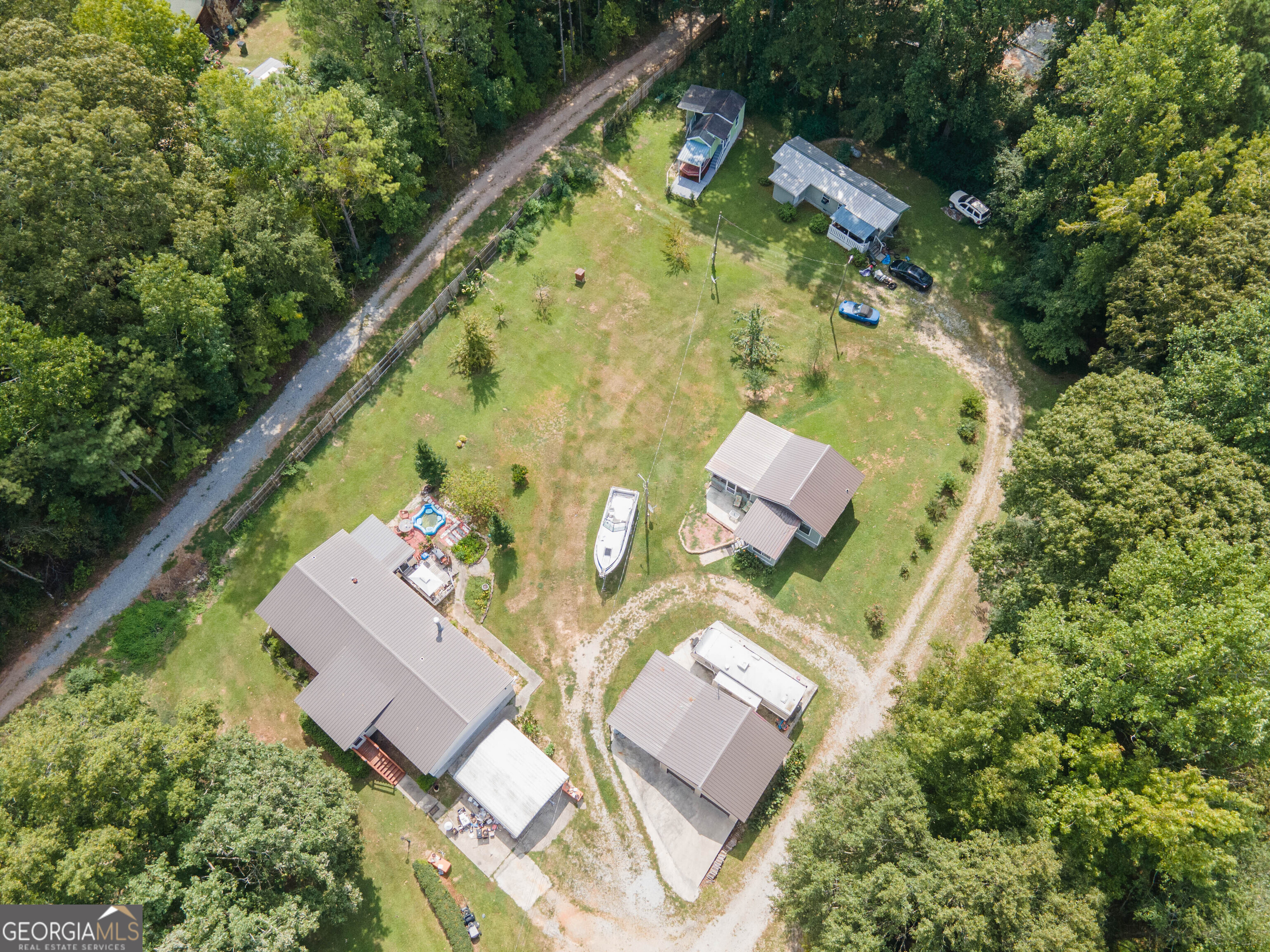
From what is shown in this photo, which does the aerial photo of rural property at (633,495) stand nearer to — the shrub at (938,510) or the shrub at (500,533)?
the shrub at (938,510)

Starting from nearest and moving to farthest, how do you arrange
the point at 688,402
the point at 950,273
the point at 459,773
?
the point at 459,773 → the point at 688,402 → the point at 950,273

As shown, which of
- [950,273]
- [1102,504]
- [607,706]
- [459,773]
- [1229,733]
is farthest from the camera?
[950,273]

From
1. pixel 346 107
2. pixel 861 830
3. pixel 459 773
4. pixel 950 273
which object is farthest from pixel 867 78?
pixel 459 773

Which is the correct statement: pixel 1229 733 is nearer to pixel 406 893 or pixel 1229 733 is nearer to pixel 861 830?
pixel 861 830

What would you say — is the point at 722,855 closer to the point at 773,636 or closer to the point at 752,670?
the point at 752,670

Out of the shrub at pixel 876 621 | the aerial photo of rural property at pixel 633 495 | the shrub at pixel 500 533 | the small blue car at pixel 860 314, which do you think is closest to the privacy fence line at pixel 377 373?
the aerial photo of rural property at pixel 633 495

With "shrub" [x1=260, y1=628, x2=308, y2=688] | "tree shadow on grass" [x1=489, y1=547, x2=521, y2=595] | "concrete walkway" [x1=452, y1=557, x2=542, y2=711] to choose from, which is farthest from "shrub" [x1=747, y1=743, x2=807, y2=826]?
"shrub" [x1=260, y1=628, x2=308, y2=688]
